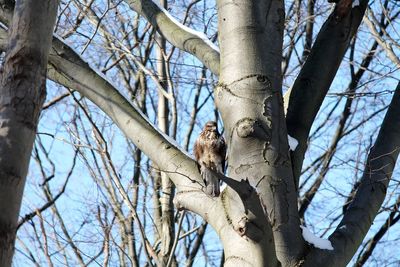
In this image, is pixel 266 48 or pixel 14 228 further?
pixel 266 48

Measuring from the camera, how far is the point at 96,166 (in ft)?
21.4

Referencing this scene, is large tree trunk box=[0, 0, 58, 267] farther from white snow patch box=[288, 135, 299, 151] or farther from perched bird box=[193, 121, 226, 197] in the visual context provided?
perched bird box=[193, 121, 226, 197]

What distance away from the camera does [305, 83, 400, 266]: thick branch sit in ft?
10.0

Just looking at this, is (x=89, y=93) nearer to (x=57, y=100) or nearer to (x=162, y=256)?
(x=162, y=256)

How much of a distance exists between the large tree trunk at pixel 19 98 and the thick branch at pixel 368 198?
143 centimetres

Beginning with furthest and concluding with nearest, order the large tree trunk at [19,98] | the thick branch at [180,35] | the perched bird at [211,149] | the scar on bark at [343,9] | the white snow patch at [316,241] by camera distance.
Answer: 1. the perched bird at [211,149]
2. the thick branch at [180,35]
3. the scar on bark at [343,9]
4. the white snow patch at [316,241]
5. the large tree trunk at [19,98]

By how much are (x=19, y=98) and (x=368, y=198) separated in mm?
1948

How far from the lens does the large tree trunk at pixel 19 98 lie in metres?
1.80

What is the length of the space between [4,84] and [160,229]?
5.04m

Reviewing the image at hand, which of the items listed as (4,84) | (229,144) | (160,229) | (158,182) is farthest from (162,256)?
(4,84)

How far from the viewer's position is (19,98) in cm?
197

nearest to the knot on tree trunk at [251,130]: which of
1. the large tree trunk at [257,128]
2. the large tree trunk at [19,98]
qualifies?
the large tree trunk at [257,128]

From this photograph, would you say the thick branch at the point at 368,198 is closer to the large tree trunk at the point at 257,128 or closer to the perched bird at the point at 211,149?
the large tree trunk at the point at 257,128

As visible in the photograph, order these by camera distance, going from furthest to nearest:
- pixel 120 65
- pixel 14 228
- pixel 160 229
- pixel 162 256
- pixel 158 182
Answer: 1. pixel 120 65
2. pixel 158 182
3. pixel 160 229
4. pixel 162 256
5. pixel 14 228
